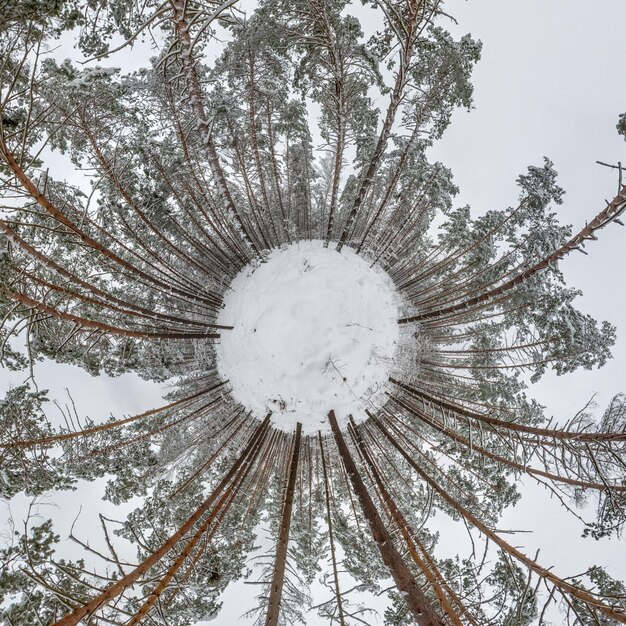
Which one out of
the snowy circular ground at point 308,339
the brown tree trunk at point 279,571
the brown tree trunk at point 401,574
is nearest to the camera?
the brown tree trunk at point 401,574

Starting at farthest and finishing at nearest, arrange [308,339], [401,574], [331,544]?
[308,339]
[331,544]
[401,574]

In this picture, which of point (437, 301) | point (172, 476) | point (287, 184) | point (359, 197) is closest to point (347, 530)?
point (172, 476)

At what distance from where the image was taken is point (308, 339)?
8.57 m

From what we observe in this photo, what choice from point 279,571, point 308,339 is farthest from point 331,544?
point 308,339

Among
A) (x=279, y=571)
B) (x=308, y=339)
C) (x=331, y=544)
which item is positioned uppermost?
(x=308, y=339)

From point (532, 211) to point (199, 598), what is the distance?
8.93 meters

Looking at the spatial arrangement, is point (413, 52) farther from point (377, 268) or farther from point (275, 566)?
point (275, 566)

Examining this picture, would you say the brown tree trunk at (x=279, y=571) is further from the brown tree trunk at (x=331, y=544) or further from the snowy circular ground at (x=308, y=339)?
the snowy circular ground at (x=308, y=339)

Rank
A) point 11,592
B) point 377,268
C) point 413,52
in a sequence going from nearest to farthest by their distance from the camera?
1. point 11,592
2. point 413,52
3. point 377,268

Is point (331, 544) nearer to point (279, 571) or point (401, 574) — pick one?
point (279, 571)

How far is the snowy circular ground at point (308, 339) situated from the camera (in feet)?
28.3

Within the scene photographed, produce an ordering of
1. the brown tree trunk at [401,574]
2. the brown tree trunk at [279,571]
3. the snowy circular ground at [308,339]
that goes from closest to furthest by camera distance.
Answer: the brown tree trunk at [401,574]
the brown tree trunk at [279,571]
the snowy circular ground at [308,339]

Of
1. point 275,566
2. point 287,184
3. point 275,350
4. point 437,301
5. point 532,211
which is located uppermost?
point 287,184

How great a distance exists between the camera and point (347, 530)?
9.16 metres
